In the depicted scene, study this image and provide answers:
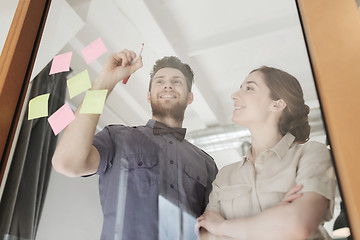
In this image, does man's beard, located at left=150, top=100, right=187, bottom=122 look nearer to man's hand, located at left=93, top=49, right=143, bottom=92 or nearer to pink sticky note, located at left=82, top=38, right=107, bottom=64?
man's hand, located at left=93, top=49, right=143, bottom=92

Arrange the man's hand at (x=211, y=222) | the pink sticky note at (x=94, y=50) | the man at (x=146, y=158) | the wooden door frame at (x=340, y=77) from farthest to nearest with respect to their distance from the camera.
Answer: the pink sticky note at (x=94, y=50) < the man at (x=146, y=158) < the man's hand at (x=211, y=222) < the wooden door frame at (x=340, y=77)

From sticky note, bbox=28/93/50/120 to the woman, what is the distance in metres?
0.75

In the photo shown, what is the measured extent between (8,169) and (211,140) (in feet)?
2.50

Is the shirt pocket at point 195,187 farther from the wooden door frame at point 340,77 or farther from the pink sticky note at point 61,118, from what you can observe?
Answer: the pink sticky note at point 61,118

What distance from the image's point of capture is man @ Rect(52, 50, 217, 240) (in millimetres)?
961

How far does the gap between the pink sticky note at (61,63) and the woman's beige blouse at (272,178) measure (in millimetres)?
771

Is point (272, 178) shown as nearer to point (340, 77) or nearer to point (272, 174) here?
point (272, 174)

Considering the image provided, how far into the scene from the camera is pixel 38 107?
131cm

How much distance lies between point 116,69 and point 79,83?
6.0 inches

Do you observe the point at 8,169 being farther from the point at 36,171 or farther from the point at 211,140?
the point at 211,140

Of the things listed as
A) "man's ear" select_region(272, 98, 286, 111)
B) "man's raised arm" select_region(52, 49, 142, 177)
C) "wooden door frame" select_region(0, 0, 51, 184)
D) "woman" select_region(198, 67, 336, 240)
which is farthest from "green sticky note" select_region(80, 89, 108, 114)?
"man's ear" select_region(272, 98, 286, 111)

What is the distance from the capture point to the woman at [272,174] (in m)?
0.76

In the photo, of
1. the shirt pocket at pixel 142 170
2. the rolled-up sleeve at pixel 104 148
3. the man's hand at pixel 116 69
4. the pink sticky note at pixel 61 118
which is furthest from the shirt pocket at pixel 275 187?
the pink sticky note at pixel 61 118

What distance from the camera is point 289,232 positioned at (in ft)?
2.47
